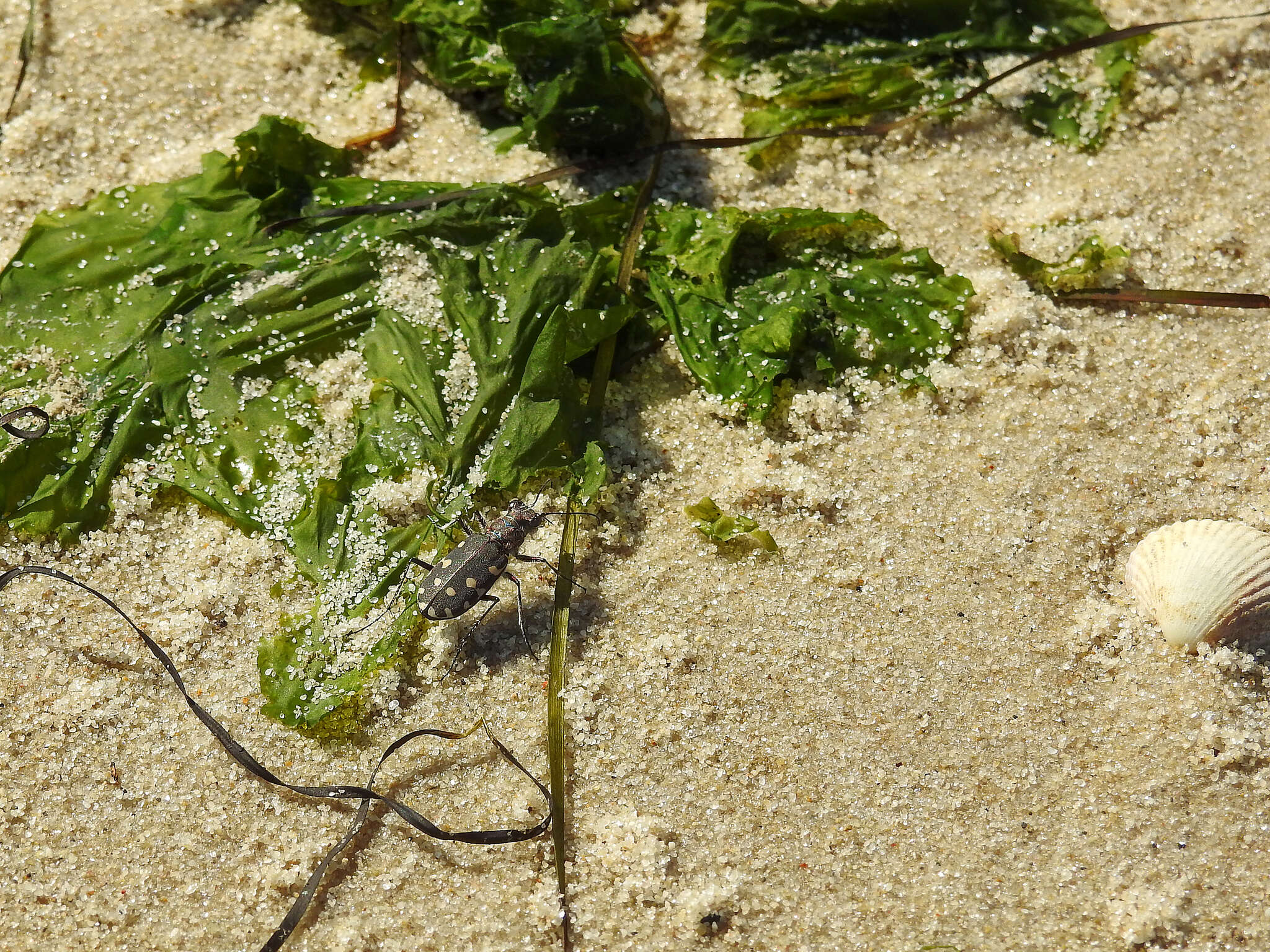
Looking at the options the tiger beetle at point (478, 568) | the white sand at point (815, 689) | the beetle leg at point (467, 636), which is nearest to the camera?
the white sand at point (815, 689)

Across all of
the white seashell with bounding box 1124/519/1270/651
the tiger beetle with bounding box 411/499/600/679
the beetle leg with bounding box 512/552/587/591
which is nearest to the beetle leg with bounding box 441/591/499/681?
the tiger beetle with bounding box 411/499/600/679

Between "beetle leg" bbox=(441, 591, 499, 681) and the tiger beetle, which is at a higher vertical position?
the tiger beetle

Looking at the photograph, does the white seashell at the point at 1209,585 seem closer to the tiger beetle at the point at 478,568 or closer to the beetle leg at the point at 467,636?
the tiger beetle at the point at 478,568

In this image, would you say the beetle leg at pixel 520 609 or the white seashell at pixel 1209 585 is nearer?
the white seashell at pixel 1209 585

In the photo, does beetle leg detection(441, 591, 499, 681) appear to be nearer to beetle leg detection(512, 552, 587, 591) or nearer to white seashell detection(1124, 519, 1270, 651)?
beetle leg detection(512, 552, 587, 591)

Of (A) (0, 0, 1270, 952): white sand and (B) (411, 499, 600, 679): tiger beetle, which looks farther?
(B) (411, 499, 600, 679): tiger beetle

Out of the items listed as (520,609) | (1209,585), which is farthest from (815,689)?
(1209,585)

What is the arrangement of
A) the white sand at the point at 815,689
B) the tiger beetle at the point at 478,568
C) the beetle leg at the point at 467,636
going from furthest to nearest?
the beetle leg at the point at 467,636, the tiger beetle at the point at 478,568, the white sand at the point at 815,689

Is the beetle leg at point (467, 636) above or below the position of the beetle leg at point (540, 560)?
below

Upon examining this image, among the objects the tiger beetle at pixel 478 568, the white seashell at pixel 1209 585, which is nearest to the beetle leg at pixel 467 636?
the tiger beetle at pixel 478 568
